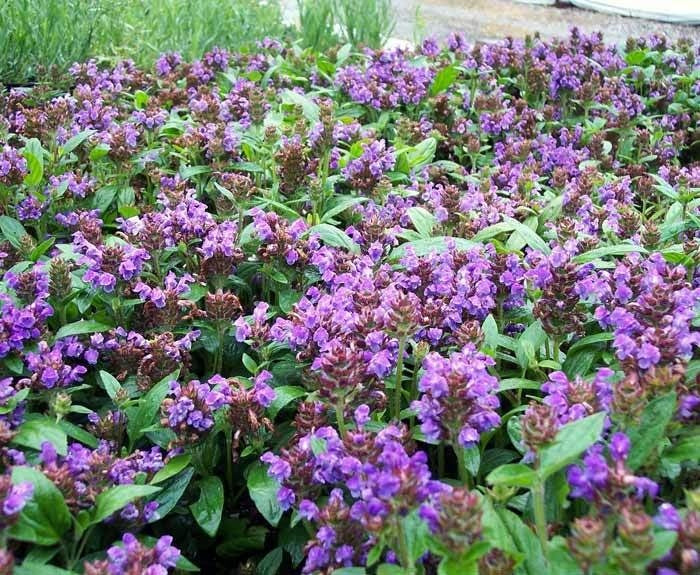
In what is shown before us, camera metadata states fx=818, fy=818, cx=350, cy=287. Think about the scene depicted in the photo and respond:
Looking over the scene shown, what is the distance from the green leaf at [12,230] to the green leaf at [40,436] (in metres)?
0.88

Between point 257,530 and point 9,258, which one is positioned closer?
point 257,530

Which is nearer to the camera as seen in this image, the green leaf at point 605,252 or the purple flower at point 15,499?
the purple flower at point 15,499

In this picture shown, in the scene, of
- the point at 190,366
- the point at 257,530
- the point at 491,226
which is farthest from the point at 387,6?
the point at 257,530

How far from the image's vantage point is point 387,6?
19.0ft

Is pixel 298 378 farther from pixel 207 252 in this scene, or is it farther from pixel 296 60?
pixel 296 60

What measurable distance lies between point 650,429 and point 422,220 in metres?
1.22

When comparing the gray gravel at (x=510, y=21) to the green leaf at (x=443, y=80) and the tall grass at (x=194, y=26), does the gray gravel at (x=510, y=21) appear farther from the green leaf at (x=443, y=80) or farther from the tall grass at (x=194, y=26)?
the green leaf at (x=443, y=80)

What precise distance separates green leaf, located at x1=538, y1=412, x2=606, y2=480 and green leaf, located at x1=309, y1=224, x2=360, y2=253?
1.06m

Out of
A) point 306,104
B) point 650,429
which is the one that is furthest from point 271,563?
point 306,104

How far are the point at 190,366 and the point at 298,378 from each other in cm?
30

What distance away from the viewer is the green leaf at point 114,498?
1.39 meters

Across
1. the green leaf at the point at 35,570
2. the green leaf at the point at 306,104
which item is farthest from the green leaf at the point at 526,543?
the green leaf at the point at 306,104

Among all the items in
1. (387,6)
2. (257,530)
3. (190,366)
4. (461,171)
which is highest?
(387,6)

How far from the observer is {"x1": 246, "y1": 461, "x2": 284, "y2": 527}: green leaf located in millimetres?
1548
